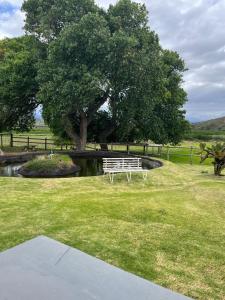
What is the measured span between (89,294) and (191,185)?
36.1ft

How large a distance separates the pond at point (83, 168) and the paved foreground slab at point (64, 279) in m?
12.7

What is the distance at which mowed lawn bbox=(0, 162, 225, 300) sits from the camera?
17.0 ft

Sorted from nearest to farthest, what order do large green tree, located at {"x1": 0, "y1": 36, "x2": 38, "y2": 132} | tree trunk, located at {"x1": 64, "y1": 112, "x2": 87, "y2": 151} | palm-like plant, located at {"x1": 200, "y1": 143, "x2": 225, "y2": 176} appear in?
palm-like plant, located at {"x1": 200, "y1": 143, "x2": 225, "y2": 176}, large green tree, located at {"x1": 0, "y1": 36, "x2": 38, "y2": 132}, tree trunk, located at {"x1": 64, "y1": 112, "x2": 87, "y2": 151}

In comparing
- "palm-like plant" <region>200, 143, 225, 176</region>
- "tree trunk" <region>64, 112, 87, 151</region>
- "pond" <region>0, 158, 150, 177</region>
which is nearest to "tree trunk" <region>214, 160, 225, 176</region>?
"palm-like plant" <region>200, 143, 225, 176</region>

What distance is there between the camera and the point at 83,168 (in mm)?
17438

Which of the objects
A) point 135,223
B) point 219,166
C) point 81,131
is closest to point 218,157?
point 219,166

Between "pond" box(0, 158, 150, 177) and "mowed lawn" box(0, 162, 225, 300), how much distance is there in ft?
10.8

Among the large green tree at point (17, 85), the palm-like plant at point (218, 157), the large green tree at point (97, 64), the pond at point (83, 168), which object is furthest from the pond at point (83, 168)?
the large green tree at point (17, 85)

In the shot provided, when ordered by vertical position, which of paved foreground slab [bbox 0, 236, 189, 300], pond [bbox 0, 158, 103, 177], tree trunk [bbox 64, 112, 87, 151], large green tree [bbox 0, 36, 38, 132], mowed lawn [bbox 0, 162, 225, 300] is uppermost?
large green tree [bbox 0, 36, 38, 132]

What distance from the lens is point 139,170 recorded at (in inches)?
509

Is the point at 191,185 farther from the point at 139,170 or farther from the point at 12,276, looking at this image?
the point at 12,276

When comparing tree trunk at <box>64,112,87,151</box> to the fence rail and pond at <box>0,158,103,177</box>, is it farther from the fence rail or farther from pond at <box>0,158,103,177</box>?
pond at <box>0,158,103,177</box>

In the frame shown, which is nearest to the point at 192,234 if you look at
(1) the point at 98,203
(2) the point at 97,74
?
(1) the point at 98,203

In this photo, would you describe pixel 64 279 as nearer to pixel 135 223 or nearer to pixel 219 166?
pixel 135 223
